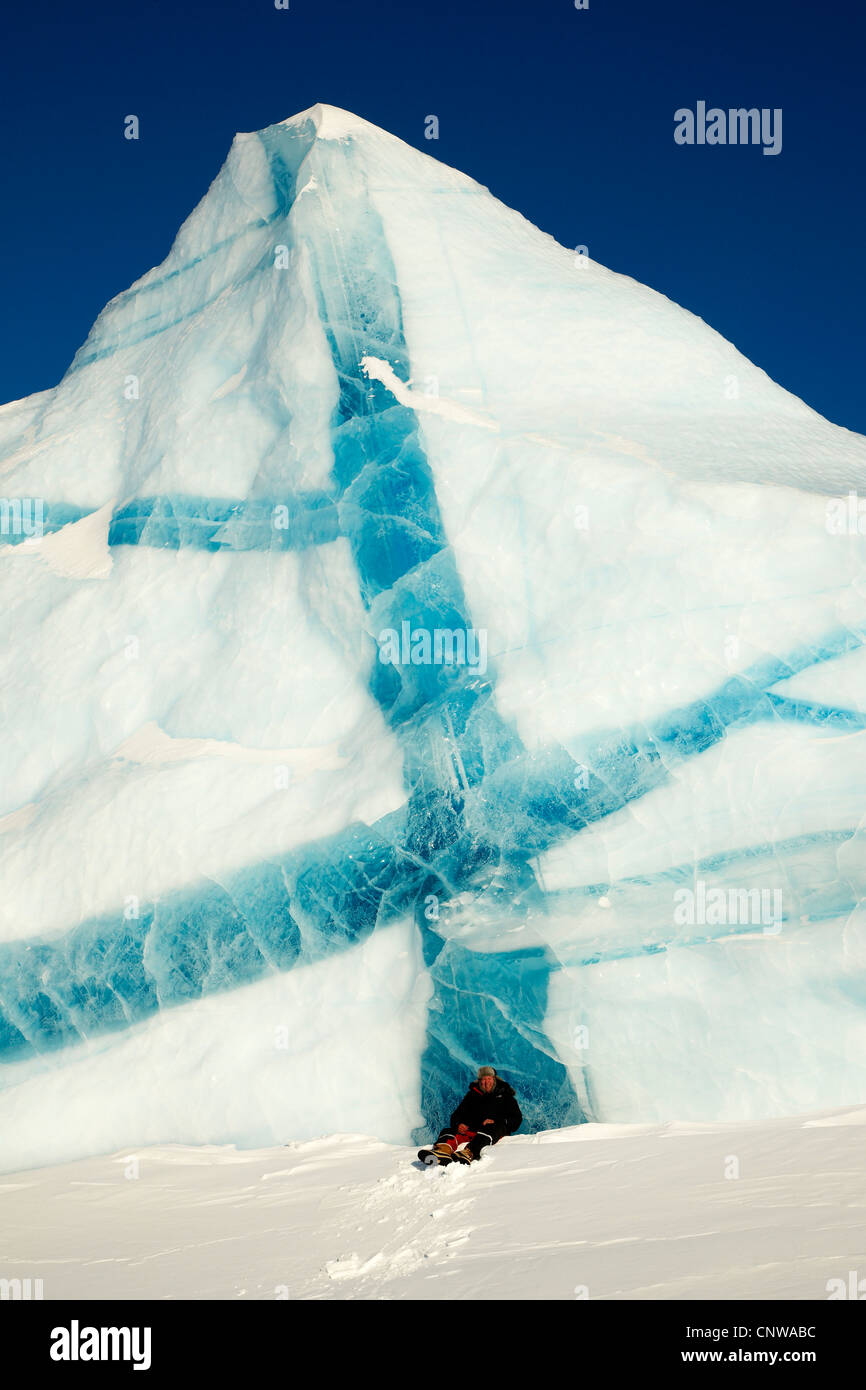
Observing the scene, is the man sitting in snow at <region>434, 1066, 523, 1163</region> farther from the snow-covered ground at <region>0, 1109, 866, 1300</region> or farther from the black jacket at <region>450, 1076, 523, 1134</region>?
the snow-covered ground at <region>0, 1109, 866, 1300</region>

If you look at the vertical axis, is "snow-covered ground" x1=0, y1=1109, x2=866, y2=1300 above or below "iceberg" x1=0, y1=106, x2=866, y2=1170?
below

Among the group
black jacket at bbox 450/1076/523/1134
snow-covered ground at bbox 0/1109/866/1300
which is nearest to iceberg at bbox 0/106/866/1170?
black jacket at bbox 450/1076/523/1134

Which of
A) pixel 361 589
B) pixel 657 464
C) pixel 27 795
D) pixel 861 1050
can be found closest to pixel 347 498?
pixel 361 589

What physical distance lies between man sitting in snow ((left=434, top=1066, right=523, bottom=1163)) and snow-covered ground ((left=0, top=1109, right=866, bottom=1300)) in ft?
0.37

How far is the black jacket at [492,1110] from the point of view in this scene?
5.42 metres

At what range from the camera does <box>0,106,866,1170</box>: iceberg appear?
5918mm

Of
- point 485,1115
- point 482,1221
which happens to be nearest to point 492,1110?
point 485,1115

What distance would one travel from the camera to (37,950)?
7.05 metres

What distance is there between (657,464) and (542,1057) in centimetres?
369

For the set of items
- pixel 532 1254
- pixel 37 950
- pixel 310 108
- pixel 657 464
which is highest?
pixel 310 108

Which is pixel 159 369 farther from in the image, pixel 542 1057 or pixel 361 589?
pixel 542 1057

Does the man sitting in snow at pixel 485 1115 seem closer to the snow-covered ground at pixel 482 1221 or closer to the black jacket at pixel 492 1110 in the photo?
the black jacket at pixel 492 1110

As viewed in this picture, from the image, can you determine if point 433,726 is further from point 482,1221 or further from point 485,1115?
point 482,1221
